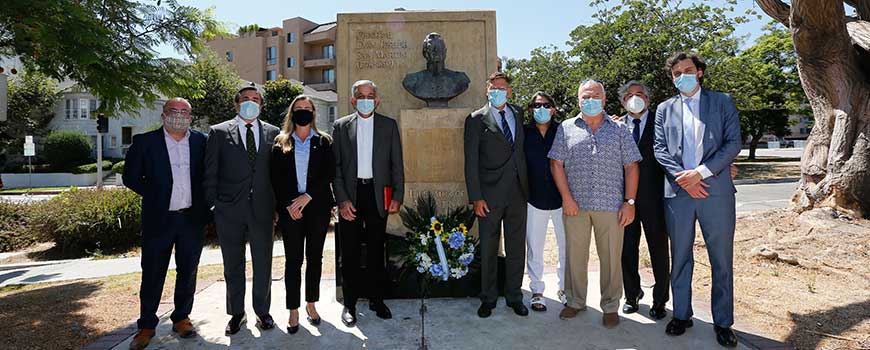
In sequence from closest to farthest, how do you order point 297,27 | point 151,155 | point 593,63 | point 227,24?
1. point 151,155
2. point 227,24
3. point 593,63
4. point 297,27

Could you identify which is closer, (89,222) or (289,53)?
(89,222)

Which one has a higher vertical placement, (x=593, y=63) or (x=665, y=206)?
(x=593, y=63)

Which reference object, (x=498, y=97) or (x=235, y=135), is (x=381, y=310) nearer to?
(x=235, y=135)

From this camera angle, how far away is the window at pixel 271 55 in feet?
162

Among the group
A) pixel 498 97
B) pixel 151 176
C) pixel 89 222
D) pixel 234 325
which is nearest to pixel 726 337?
pixel 498 97

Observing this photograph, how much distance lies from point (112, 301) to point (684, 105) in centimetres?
568

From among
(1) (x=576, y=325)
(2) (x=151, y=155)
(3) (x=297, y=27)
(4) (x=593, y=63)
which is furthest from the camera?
(3) (x=297, y=27)

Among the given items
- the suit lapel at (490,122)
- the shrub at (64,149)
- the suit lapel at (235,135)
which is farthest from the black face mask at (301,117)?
the shrub at (64,149)

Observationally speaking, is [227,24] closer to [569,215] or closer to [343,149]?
[343,149]

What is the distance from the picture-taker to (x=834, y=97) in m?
8.05

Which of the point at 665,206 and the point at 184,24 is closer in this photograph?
the point at 665,206

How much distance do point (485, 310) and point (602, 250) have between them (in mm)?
1096

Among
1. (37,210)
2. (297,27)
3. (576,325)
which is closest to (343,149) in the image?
(576,325)

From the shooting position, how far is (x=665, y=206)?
391 centimetres
